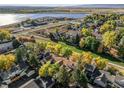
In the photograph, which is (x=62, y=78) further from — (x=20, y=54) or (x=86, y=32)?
(x=86, y=32)

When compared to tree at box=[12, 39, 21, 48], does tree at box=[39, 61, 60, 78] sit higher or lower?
lower

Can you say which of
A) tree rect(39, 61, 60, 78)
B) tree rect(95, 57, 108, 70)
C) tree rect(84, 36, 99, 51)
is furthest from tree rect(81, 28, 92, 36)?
tree rect(39, 61, 60, 78)

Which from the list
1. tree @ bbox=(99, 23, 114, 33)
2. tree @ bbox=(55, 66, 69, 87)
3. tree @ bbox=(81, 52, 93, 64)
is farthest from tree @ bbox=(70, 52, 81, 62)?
tree @ bbox=(99, 23, 114, 33)

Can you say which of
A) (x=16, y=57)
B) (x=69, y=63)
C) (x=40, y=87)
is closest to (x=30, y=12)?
(x=16, y=57)

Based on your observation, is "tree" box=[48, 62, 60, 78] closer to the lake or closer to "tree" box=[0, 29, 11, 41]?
"tree" box=[0, 29, 11, 41]

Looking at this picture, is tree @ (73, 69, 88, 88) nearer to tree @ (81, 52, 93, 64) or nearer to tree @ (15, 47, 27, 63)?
tree @ (81, 52, 93, 64)

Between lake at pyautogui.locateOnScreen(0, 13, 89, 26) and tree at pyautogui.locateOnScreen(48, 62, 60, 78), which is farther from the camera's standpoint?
lake at pyautogui.locateOnScreen(0, 13, 89, 26)

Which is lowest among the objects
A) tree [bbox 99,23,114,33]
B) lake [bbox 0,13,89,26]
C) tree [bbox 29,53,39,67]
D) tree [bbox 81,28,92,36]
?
tree [bbox 29,53,39,67]

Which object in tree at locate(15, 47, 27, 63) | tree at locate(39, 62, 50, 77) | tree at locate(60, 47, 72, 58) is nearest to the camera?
tree at locate(39, 62, 50, 77)

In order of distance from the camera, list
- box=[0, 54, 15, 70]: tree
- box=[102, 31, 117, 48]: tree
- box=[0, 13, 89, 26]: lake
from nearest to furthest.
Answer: box=[0, 54, 15, 70]: tree → box=[0, 13, 89, 26]: lake → box=[102, 31, 117, 48]: tree

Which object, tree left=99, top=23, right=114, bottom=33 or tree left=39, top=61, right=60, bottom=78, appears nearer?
tree left=39, top=61, right=60, bottom=78
